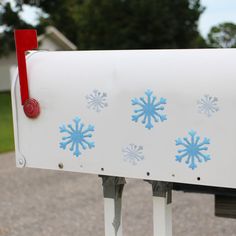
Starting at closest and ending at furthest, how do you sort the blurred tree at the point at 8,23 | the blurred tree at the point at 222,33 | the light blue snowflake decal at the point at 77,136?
the light blue snowflake decal at the point at 77,136 < the blurred tree at the point at 8,23 < the blurred tree at the point at 222,33

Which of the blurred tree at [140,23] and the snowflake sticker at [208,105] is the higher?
the blurred tree at [140,23]

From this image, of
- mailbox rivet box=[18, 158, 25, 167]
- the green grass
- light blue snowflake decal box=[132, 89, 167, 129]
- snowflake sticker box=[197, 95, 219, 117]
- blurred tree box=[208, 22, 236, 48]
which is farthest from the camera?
blurred tree box=[208, 22, 236, 48]

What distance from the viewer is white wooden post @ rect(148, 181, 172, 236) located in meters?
2.17

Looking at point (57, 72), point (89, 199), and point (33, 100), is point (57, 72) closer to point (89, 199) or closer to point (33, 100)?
point (33, 100)

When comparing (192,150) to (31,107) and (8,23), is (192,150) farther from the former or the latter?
(8,23)

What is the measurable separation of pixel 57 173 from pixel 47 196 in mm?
1186

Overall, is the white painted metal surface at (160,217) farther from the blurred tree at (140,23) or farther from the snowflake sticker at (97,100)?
the blurred tree at (140,23)

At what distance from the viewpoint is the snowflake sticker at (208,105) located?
6.02ft

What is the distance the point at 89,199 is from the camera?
5320mm

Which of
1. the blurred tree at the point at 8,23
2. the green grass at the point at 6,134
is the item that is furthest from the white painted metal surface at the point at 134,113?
the blurred tree at the point at 8,23

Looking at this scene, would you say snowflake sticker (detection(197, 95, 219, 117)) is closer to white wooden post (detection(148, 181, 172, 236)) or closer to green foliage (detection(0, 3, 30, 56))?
white wooden post (detection(148, 181, 172, 236))

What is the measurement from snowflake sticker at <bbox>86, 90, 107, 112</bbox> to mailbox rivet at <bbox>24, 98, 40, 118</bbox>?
0.78ft

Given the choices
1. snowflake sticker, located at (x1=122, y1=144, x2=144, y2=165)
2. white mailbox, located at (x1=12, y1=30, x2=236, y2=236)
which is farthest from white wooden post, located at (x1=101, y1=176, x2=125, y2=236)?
snowflake sticker, located at (x1=122, y1=144, x2=144, y2=165)

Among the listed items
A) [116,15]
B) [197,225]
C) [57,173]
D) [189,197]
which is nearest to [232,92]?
[197,225]
